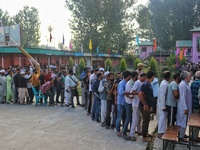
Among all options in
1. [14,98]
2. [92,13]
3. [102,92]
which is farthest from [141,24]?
[102,92]

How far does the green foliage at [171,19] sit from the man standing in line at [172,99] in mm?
40532

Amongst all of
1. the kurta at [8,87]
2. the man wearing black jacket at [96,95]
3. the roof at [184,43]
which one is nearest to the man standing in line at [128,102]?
the man wearing black jacket at [96,95]

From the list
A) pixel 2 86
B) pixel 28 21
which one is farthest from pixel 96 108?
pixel 28 21

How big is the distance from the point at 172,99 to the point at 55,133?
3139 millimetres

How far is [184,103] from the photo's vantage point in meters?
5.21

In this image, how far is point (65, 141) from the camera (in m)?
5.69

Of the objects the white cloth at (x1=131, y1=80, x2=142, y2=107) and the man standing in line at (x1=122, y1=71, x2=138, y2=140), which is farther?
the man standing in line at (x1=122, y1=71, x2=138, y2=140)

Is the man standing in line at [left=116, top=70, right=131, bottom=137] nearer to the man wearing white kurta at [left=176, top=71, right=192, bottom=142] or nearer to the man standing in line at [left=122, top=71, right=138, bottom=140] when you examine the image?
the man standing in line at [left=122, top=71, right=138, bottom=140]

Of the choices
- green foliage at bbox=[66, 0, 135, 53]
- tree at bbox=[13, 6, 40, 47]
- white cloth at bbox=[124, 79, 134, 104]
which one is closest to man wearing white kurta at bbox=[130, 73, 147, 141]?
white cloth at bbox=[124, 79, 134, 104]

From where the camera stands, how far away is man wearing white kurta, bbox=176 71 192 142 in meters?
5.22

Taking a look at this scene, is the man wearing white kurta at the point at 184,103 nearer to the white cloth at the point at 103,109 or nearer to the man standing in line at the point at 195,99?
the man standing in line at the point at 195,99

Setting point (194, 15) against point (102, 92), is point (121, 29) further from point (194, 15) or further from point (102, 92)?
point (102, 92)

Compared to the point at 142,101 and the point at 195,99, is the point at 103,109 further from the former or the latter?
the point at 195,99

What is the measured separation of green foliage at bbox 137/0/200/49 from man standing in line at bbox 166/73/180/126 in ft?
133
